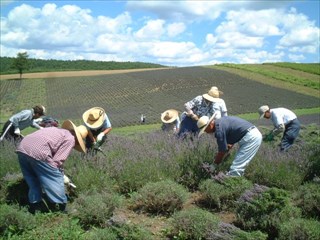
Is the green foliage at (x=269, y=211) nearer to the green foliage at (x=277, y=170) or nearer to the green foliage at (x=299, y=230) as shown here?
the green foliage at (x=299, y=230)

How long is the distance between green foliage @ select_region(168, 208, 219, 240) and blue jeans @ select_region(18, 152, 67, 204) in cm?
168

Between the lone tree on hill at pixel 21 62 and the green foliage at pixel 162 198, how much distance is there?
5845 cm

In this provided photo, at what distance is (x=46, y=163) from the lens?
17.2 feet

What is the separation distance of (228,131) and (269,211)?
1.64 meters

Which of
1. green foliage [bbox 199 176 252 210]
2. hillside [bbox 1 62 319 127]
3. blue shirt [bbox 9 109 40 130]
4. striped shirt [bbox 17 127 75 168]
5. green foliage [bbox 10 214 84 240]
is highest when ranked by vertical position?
striped shirt [bbox 17 127 75 168]

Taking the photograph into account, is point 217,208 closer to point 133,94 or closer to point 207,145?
point 207,145

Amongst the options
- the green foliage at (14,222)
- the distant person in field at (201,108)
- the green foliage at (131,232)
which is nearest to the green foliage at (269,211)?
the green foliage at (131,232)

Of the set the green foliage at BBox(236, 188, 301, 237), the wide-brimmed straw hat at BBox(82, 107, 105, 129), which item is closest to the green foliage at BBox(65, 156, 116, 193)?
the wide-brimmed straw hat at BBox(82, 107, 105, 129)

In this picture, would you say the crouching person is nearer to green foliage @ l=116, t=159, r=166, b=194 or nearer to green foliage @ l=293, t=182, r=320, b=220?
green foliage @ l=116, t=159, r=166, b=194

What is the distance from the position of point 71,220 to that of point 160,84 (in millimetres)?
34669

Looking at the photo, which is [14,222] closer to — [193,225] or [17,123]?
[193,225]

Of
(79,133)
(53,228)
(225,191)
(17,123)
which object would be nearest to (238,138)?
(225,191)

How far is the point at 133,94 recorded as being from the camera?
35500mm

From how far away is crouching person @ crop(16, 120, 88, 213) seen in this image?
524cm
